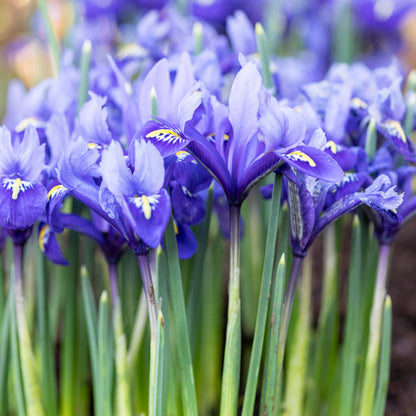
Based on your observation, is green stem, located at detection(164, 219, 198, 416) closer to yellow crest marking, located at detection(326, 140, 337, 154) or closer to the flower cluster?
the flower cluster

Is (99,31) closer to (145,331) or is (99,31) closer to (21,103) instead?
(21,103)

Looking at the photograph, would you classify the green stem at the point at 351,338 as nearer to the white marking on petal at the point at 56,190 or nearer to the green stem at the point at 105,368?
the green stem at the point at 105,368

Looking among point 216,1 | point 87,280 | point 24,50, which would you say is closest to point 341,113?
point 87,280

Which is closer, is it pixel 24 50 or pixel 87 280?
pixel 87 280

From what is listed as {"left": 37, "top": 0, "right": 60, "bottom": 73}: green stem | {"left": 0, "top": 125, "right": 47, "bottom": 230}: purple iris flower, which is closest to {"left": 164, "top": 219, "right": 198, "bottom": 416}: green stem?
{"left": 0, "top": 125, "right": 47, "bottom": 230}: purple iris flower

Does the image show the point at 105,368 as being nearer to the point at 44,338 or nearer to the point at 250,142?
the point at 44,338

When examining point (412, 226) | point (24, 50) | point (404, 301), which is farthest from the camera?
point (412, 226)
